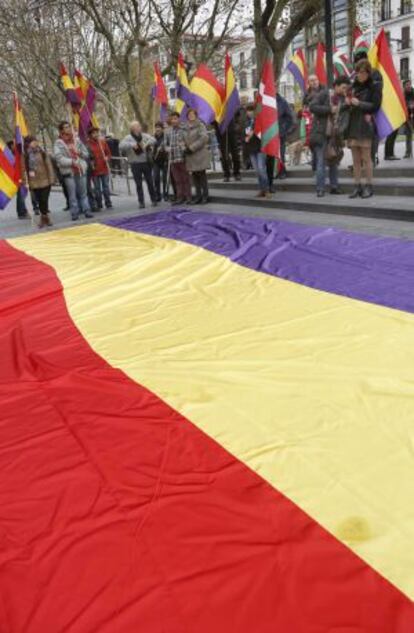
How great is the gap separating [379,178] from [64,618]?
27.6 ft

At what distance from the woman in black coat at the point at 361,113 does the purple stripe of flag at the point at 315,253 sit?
159 cm

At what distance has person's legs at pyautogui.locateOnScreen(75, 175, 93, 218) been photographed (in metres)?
9.99

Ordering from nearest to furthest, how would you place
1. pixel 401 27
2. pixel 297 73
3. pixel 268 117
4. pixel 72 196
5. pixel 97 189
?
pixel 268 117, pixel 72 196, pixel 97 189, pixel 297 73, pixel 401 27

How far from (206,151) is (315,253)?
454 cm

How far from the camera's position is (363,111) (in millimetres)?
7535

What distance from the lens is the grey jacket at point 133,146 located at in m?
10.2

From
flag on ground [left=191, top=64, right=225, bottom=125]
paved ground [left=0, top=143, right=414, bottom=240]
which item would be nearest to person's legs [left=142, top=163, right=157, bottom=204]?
paved ground [left=0, top=143, right=414, bottom=240]

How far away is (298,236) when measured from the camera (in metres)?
6.46

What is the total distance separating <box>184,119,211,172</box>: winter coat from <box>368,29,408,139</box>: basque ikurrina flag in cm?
310

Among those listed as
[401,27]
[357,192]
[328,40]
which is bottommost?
[357,192]

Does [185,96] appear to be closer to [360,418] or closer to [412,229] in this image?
[412,229]

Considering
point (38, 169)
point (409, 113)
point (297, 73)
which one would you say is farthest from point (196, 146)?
point (409, 113)

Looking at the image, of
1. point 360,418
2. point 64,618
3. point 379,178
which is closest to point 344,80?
point 379,178

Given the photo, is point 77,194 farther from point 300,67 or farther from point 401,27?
point 401,27
